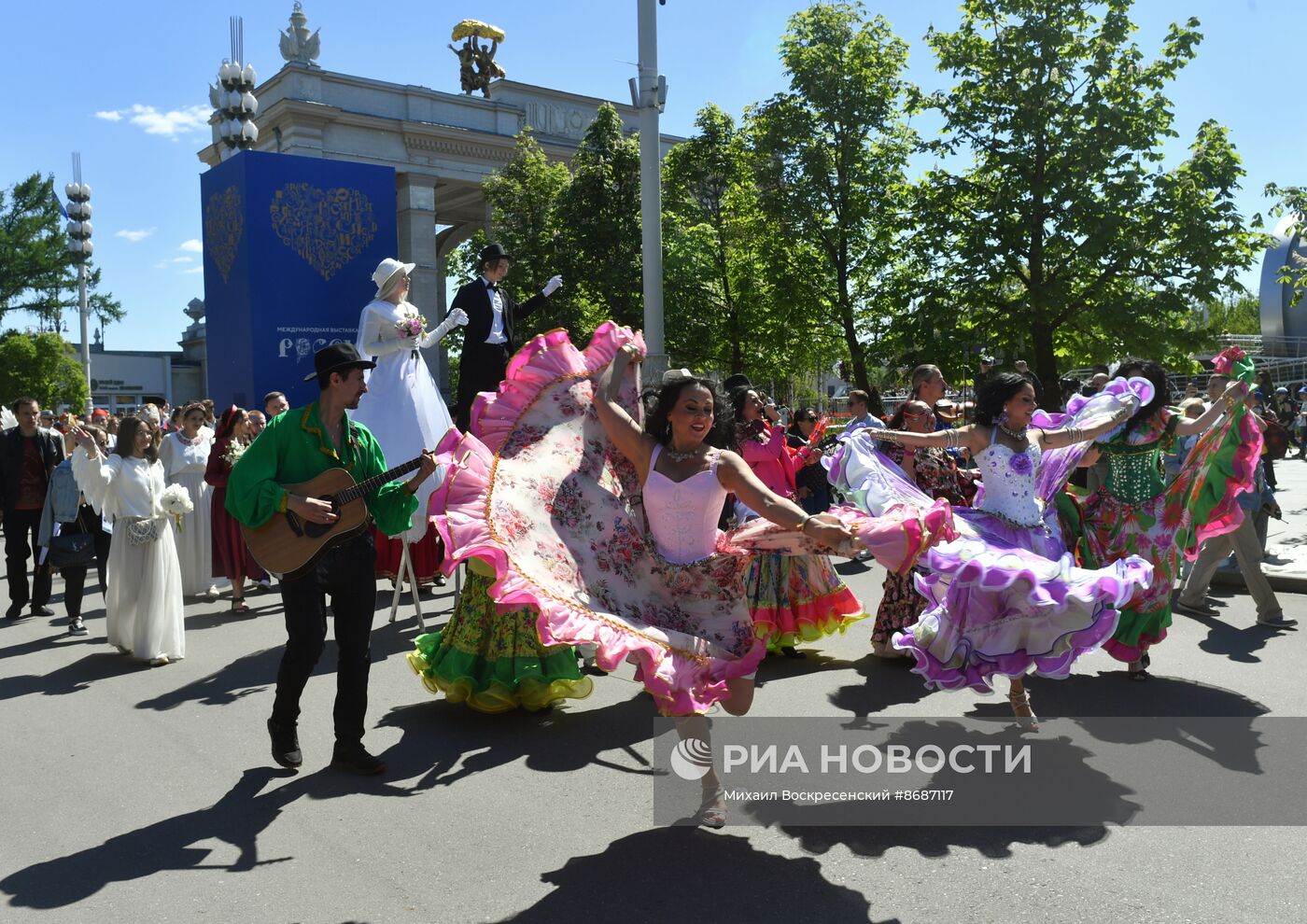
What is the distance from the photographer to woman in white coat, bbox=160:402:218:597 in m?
10.8

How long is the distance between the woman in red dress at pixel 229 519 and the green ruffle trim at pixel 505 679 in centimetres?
439

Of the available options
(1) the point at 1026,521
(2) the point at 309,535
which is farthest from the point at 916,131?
(2) the point at 309,535

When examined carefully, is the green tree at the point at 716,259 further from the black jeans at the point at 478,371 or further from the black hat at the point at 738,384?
the black hat at the point at 738,384

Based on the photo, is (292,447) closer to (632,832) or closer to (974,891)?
(632,832)

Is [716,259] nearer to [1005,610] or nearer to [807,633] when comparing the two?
[807,633]

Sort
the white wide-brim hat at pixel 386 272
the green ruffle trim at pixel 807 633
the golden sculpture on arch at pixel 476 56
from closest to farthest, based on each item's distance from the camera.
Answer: the green ruffle trim at pixel 807 633, the white wide-brim hat at pixel 386 272, the golden sculpture on arch at pixel 476 56

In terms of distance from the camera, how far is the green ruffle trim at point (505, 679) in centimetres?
593

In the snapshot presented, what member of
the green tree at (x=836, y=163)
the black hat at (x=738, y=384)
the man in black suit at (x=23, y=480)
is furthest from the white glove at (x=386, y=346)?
the green tree at (x=836, y=163)

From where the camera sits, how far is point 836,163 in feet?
81.7

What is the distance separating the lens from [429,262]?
3519 centimetres

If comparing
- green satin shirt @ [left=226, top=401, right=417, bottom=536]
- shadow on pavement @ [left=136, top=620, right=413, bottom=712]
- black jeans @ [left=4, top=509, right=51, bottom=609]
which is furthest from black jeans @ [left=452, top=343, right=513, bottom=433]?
black jeans @ [left=4, top=509, right=51, bottom=609]

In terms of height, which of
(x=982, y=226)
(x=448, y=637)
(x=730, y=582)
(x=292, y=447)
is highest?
(x=982, y=226)

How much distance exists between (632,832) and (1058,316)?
17989mm

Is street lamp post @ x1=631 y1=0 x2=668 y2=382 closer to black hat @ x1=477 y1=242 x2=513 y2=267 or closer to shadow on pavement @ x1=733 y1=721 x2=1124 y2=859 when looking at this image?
black hat @ x1=477 y1=242 x2=513 y2=267
